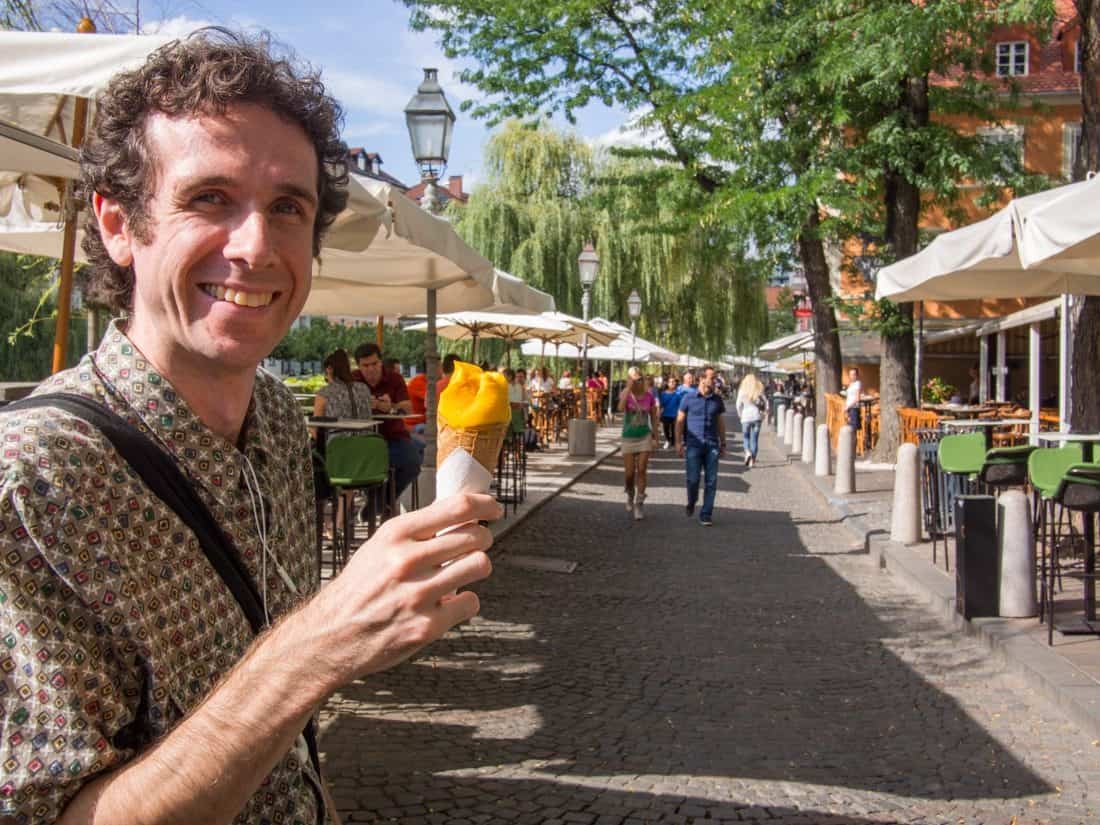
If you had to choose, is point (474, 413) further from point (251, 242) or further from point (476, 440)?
point (251, 242)

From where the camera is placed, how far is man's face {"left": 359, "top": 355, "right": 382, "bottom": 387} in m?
11.2

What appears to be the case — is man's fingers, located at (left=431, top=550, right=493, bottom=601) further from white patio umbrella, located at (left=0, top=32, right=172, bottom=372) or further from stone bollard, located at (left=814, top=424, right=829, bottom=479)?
stone bollard, located at (left=814, top=424, right=829, bottom=479)

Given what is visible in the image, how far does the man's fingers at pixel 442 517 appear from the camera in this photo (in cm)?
104

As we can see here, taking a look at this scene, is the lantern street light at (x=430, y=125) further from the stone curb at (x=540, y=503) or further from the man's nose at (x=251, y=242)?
the man's nose at (x=251, y=242)

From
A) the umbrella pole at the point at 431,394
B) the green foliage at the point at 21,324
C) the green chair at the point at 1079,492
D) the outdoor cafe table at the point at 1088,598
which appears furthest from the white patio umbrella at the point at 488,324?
the green chair at the point at 1079,492

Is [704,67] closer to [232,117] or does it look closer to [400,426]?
[400,426]

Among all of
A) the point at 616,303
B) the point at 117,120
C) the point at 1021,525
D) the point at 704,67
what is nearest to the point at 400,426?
the point at 1021,525

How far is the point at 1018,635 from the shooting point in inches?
271

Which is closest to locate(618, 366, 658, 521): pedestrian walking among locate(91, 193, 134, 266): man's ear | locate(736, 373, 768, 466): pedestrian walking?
locate(736, 373, 768, 466): pedestrian walking

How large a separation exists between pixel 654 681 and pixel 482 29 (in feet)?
60.1

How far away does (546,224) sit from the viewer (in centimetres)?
3011

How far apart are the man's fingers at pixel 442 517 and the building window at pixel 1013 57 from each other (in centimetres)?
4114

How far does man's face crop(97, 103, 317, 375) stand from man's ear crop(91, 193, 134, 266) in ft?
0.19

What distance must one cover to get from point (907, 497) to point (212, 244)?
34.0 ft
